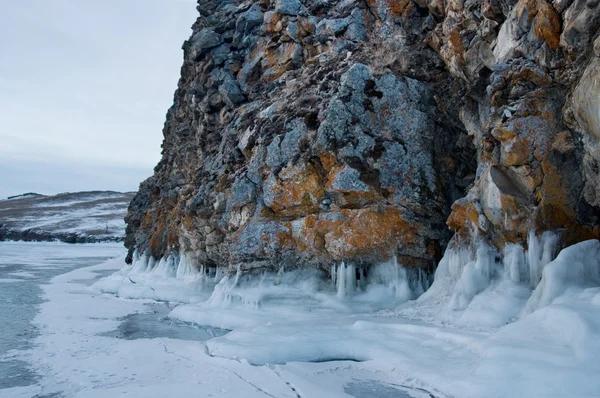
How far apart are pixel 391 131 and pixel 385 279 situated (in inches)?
180

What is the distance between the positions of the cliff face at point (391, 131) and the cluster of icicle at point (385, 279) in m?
0.31

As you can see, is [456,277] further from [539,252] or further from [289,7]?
[289,7]

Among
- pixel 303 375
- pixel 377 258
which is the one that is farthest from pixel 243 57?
pixel 303 375

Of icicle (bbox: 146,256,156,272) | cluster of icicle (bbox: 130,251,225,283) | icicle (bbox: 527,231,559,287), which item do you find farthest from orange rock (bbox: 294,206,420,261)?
icicle (bbox: 146,256,156,272)

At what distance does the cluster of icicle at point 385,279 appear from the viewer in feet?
43.0

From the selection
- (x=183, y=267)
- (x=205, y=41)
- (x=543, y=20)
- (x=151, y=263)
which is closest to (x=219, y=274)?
(x=183, y=267)

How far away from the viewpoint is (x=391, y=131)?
1460 cm

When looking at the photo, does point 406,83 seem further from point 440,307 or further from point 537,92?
point 440,307

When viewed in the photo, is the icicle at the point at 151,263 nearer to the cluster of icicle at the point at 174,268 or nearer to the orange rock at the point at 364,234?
the cluster of icicle at the point at 174,268

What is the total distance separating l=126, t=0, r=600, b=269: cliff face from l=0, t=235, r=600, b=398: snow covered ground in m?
0.87

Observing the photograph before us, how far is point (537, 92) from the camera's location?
31.9ft

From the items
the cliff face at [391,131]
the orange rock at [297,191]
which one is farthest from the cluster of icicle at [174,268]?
the orange rock at [297,191]

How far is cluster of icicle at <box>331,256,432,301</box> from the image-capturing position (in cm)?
1310

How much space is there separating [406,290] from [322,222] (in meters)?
3.07
